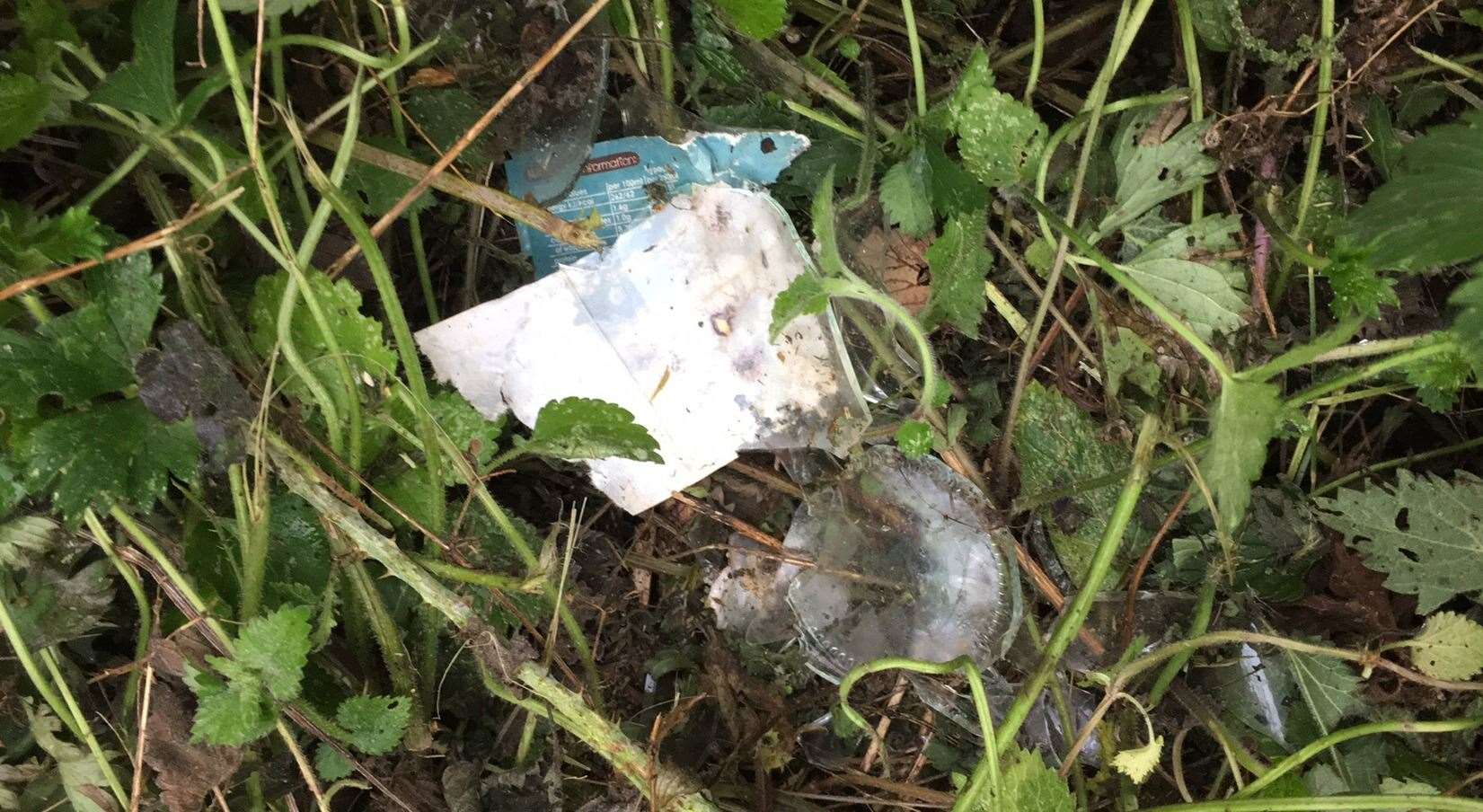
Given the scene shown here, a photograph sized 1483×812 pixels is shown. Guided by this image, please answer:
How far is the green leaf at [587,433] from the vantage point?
1010 millimetres

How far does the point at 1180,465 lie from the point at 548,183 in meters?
0.85

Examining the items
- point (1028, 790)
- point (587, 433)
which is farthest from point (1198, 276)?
point (587, 433)

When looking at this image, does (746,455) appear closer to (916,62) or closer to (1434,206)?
(916,62)

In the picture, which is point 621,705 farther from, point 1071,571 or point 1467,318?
point 1467,318

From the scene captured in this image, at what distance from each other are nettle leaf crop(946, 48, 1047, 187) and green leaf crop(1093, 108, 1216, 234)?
0.40 feet

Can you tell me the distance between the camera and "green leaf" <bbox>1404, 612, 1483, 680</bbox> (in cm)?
103

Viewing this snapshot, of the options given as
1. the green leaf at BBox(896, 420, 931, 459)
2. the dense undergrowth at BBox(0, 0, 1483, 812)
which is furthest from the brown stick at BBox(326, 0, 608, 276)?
the green leaf at BBox(896, 420, 931, 459)

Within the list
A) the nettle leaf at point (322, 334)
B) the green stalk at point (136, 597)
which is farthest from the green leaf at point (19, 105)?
the green stalk at point (136, 597)

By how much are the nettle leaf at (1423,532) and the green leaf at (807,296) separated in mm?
657

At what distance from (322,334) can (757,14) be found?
0.58m

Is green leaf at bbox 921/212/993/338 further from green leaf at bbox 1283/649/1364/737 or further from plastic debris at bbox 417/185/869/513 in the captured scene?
green leaf at bbox 1283/649/1364/737

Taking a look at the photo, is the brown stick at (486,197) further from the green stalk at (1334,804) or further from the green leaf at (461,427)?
the green stalk at (1334,804)

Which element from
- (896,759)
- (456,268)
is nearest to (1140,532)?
(896,759)

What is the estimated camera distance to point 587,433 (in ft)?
3.33
